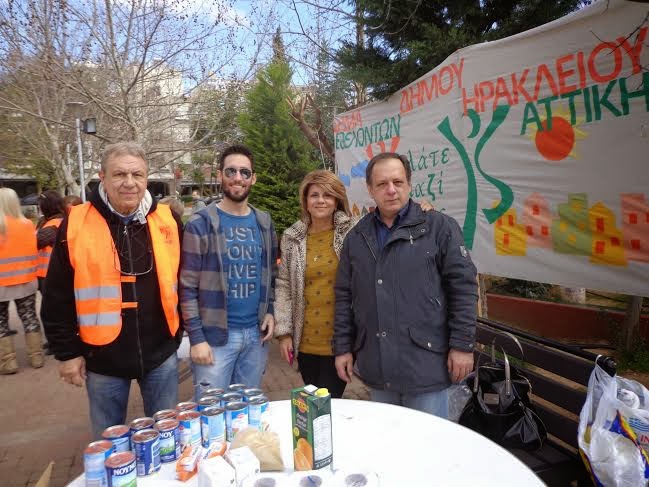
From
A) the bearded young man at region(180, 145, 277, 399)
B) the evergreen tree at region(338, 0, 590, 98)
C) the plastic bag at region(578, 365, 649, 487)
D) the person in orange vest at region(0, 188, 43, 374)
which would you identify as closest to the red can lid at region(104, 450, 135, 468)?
the bearded young man at region(180, 145, 277, 399)

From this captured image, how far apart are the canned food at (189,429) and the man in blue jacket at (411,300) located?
0.95 m

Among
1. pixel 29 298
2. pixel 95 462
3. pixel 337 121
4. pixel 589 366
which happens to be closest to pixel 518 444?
pixel 589 366

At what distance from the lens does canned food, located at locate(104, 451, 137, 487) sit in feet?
4.43

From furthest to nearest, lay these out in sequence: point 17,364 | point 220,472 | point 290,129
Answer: point 290,129 < point 17,364 < point 220,472

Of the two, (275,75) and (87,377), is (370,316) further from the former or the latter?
(275,75)

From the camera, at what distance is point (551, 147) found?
9.44 feet

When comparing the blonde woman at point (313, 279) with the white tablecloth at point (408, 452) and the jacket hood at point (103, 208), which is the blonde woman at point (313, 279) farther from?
the jacket hood at point (103, 208)

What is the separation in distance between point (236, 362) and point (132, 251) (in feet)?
2.93

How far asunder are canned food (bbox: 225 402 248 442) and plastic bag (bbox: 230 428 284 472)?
0.09m

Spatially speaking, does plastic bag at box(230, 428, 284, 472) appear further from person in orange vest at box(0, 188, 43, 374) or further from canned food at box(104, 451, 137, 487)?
person in orange vest at box(0, 188, 43, 374)

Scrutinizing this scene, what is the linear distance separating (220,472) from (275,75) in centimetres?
657

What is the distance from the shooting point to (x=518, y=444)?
2.26 meters

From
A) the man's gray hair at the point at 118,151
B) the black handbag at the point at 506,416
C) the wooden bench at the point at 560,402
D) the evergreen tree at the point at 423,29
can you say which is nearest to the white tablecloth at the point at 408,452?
the black handbag at the point at 506,416

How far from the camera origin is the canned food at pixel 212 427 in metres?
1.58
